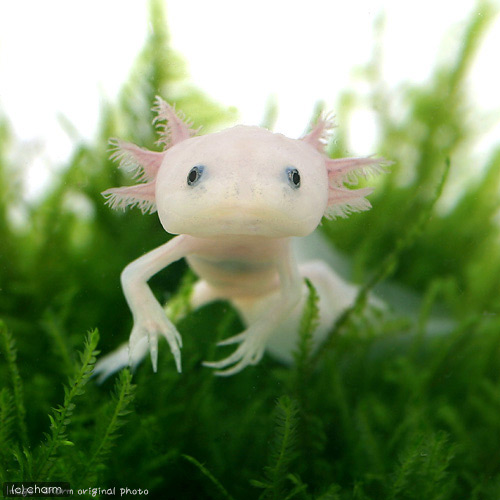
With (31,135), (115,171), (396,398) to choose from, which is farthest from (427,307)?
(31,135)

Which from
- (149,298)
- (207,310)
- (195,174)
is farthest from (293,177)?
(207,310)

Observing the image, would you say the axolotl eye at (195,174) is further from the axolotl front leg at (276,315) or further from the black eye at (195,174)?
the axolotl front leg at (276,315)

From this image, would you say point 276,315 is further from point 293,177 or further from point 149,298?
point 293,177

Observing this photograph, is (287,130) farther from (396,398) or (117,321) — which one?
(396,398)

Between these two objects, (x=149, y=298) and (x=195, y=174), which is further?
(x=149, y=298)

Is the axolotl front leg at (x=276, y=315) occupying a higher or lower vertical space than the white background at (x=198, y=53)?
lower

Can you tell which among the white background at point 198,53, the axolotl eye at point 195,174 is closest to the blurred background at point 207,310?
the white background at point 198,53

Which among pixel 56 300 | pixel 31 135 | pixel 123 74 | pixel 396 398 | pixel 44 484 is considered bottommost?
pixel 396 398
